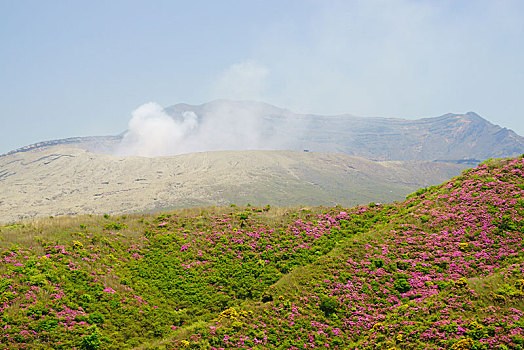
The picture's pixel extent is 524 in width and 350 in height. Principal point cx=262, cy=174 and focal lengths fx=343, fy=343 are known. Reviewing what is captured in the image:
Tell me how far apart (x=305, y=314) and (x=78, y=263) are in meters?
17.3

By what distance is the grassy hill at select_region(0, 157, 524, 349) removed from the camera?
769 inches

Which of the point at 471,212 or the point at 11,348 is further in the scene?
the point at 471,212

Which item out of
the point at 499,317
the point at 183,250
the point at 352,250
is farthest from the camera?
the point at 183,250

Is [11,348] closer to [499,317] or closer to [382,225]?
[499,317]

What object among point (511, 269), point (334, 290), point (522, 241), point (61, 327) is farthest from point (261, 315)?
point (522, 241)

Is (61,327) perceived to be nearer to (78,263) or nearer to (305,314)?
(78,263)

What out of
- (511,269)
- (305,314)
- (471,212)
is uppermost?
(471,212)

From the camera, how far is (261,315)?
74.2 feet

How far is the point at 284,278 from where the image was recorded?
2691cm

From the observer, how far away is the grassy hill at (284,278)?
1953 cm

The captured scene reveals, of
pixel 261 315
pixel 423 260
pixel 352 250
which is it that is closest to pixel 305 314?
pixel 261 315

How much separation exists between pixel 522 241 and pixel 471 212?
4.95 m

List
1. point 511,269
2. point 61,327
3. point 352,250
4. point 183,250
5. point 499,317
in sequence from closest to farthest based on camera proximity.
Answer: point 499,317, point 61,327, point 511,269, point 352,250, point 183,250

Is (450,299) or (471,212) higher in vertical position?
(471,212)
